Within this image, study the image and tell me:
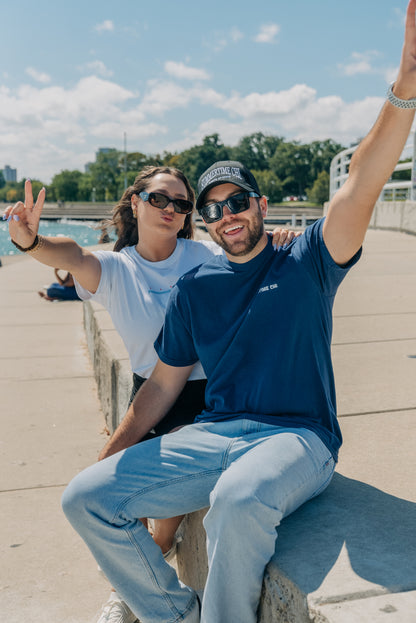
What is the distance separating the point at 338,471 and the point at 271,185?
117 meters

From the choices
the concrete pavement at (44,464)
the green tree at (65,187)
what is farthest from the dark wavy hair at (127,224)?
the green tree at (65,187)

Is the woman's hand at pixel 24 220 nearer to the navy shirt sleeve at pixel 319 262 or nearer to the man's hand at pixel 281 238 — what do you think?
the man's hand at pixel 281 238

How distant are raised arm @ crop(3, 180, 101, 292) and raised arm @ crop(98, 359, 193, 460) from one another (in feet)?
2.17

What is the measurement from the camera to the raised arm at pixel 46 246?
2.97 meters

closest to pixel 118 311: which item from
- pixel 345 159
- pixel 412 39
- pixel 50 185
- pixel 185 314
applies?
pixel 185 314

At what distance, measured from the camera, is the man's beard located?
8.15 feet

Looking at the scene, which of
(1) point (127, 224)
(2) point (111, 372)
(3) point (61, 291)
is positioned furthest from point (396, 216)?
(1) point (127, 224)

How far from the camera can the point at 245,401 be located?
238 centimetres

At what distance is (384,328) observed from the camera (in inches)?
212

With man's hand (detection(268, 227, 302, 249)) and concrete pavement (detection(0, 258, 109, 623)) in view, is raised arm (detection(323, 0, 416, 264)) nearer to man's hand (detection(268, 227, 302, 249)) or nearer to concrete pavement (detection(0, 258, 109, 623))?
man's hand (detection(268, 227, 302, 249))

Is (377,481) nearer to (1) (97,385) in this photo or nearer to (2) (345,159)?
(1) (97,385)

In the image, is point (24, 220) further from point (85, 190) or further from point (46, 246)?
point (85, 190)

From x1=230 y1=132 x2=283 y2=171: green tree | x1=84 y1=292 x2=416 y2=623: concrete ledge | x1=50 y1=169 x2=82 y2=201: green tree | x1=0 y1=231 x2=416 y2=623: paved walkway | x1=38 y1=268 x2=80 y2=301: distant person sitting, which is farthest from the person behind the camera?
x1=50 y1=169 x2=82 y2=201: green tree

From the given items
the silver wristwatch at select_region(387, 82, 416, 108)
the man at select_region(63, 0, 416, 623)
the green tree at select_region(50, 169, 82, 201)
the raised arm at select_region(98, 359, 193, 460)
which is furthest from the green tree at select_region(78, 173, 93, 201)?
the silver wristwatch at select_region(387, 82, 416, 108)
